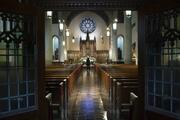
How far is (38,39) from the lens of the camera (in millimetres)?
5879

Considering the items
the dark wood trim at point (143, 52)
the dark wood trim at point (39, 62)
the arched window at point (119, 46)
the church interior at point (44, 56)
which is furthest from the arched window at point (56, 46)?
the dark wood trim at point (143, 52)

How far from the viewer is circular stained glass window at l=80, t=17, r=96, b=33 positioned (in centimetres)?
4912

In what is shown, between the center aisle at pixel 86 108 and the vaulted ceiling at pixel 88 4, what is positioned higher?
the vaulted ceiling at pixel 88 4

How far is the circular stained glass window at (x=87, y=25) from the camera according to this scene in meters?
49.1

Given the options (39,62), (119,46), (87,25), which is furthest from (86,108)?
(87,25)

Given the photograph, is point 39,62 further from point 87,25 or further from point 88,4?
point 87,25

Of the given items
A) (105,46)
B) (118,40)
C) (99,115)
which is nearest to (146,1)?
(99,115)

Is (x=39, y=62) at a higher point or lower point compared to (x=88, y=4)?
lower

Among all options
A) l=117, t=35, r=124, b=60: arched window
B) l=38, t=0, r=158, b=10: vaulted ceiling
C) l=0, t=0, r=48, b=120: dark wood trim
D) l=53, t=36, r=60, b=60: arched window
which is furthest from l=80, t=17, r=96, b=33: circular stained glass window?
l=0, t=0, r=48, b=120: dark wood trim

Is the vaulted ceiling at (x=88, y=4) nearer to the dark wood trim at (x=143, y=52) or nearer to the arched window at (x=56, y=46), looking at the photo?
the dark wood trim at (x=143, y=52)

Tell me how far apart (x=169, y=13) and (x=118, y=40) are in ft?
123

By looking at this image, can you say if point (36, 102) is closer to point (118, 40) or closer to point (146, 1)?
point (146, 1)

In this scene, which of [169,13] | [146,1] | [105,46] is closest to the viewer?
[169,13]

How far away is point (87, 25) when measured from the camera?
49.2m
